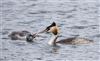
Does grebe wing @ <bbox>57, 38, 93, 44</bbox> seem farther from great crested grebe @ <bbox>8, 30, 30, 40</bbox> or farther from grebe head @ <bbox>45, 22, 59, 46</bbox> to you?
great crested grebe @ <bbox>8, 30, 30, 40</bbox>

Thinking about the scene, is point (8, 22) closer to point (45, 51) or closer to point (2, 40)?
point (2, 40)

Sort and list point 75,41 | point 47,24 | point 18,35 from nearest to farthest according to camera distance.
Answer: point 75,41 < point 18,35 < point 47,24

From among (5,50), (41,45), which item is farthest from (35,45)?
(5,50)

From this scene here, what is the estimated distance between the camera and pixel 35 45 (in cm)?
2075

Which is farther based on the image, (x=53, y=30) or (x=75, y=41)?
(x=53, y=30)

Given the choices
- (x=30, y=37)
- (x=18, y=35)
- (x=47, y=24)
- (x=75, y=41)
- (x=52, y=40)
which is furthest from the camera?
(x=47, y=24)

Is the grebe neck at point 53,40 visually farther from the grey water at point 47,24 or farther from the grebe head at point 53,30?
the grey water at point 47,24

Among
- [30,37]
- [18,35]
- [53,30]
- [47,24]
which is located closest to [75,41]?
[53,30]

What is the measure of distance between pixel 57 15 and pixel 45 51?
6.53 metres

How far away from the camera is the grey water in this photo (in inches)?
741

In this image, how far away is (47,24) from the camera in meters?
24.0

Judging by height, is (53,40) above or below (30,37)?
below

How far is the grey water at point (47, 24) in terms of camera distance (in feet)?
61.7

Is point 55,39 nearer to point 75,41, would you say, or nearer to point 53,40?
point 53,40
